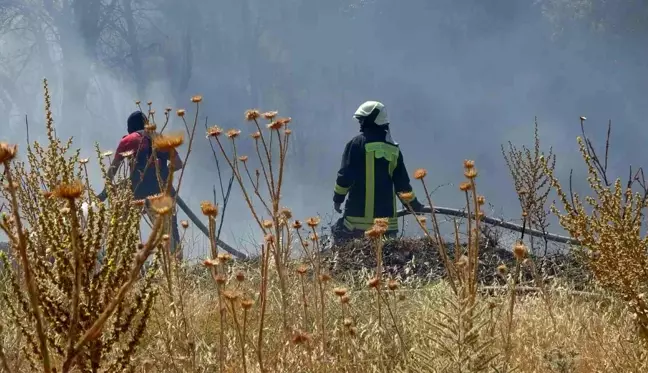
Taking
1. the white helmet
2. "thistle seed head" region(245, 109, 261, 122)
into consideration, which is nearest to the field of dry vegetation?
"thistle seed head" region(245, 109, 261, 122)

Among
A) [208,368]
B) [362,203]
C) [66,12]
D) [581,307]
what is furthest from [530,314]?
[66,12]

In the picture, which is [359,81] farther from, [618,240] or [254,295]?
[618,240]

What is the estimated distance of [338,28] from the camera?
43844 millimetres

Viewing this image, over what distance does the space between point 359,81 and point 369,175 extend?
120 ft

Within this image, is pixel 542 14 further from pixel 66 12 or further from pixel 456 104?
pixel 66 12

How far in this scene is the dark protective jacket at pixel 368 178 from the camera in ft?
19.7

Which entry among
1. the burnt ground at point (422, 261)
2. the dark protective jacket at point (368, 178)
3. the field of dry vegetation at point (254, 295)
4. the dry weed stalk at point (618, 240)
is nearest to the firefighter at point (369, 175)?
the dark protective jacket at point (368, 178)

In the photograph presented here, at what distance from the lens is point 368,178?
600 cm

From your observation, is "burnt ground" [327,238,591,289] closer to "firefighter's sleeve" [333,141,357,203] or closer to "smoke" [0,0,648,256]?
"firefighter's sleeve" [333,141,357,203]

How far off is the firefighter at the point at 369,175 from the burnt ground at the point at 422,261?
399 millimetres

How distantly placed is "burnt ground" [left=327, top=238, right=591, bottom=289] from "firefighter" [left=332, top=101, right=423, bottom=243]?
1.31 ft

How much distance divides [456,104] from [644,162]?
38.6ft

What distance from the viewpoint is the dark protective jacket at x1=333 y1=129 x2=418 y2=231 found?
6.00 metres

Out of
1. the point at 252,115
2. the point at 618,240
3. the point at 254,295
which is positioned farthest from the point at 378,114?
the point at 618,240
